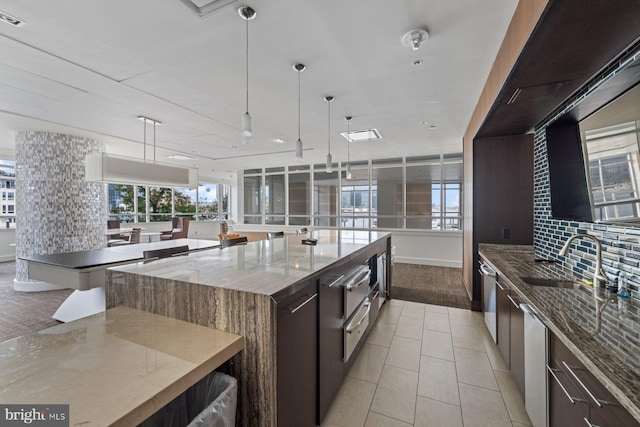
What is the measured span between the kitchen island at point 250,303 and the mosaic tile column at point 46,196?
4.28 meters

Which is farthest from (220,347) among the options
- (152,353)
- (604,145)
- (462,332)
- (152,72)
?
(462,332)

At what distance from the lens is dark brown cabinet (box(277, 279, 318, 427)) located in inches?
46.7

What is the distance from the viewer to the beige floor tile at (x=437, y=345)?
248cm

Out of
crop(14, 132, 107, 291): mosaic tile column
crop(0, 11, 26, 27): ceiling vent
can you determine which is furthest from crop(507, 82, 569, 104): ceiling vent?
crop(14, 132, 107, 291): mosaic tile column

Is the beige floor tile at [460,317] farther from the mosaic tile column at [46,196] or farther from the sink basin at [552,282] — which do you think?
the mosaic tile column at [46,196]

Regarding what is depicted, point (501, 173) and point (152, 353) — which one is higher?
point (501, 173)

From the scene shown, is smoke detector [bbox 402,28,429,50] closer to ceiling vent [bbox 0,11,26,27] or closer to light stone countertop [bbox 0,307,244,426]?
light stone countertop [bbox 0,307,244,426]

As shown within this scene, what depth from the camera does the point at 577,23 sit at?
4.10 feet

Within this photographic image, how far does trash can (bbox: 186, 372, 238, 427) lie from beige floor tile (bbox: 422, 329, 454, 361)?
2054 millimetres

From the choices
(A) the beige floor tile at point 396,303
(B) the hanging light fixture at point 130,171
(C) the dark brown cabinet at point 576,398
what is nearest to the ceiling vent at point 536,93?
(C) the dark brown cabinet at point 576,398

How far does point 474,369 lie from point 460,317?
1137 millimetres

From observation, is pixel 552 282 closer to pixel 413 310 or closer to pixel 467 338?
pixel 467 338

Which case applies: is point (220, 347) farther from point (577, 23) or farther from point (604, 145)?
point (604, 145)

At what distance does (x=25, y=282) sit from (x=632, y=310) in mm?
7078
